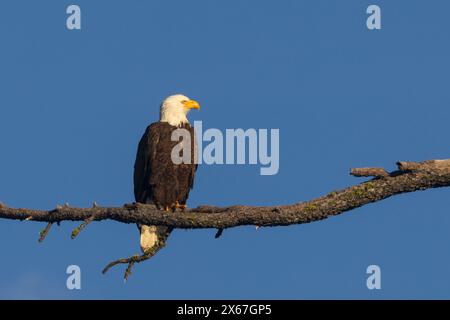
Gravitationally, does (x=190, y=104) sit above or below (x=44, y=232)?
above

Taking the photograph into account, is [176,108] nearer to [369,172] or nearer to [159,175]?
[159,175]

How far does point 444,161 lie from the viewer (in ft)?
36.8

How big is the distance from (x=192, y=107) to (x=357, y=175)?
441 centimetres

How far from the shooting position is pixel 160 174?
46.5ft

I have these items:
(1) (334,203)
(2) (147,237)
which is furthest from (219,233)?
(2) (147,237)

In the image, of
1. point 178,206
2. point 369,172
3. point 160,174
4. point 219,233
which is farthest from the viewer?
point 160,174

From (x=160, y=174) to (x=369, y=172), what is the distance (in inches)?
151

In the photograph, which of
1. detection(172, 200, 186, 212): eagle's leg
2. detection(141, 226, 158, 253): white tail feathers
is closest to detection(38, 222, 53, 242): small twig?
detection(172, 200, 186, 212): eagle's leg

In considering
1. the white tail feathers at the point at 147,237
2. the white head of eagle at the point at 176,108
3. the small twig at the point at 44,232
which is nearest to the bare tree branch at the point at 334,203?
the small twig at the point at 44,232

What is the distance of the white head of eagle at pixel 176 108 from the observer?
1476 centimetres

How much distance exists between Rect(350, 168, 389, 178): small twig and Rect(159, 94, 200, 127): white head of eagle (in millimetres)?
4173
